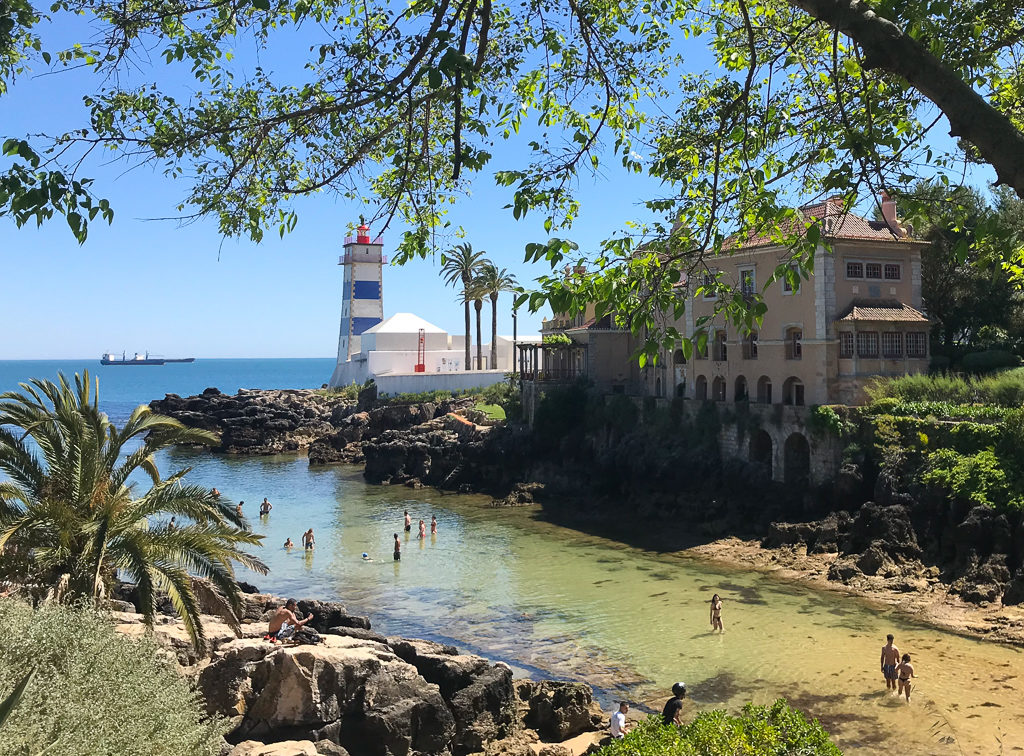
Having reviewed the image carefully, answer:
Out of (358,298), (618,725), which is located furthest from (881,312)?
(358,298)

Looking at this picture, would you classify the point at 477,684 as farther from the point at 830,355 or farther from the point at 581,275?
the point at 830,355

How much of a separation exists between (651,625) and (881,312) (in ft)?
58.6

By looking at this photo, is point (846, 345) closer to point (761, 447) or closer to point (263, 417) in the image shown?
point (761, 447)

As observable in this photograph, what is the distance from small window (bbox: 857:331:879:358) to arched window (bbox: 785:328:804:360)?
7.47 feet

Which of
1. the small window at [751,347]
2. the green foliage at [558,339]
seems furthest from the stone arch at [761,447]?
the green foliage at [558,339]

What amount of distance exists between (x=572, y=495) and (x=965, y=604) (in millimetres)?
20249

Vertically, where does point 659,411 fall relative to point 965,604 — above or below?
above

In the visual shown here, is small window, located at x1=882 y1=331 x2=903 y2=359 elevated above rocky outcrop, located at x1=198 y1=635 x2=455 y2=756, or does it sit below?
above

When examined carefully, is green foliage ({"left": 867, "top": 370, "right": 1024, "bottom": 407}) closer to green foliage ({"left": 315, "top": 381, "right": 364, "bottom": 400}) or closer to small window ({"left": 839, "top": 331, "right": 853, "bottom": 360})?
small window ({"left": 839, "top": 331, "right": 853, "bottom": 360})

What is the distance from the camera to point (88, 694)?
8578mm

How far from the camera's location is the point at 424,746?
14.0 m

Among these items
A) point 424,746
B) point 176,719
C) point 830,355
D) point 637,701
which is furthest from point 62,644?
point 830,355

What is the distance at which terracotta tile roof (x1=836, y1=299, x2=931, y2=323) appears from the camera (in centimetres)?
3238

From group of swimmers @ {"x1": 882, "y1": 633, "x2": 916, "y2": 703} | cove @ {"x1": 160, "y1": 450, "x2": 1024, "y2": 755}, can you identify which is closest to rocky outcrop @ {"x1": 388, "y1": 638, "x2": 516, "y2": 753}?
cove @ {"x1": 160, "y1": 450, "x2": 1024, "y2": 755}
